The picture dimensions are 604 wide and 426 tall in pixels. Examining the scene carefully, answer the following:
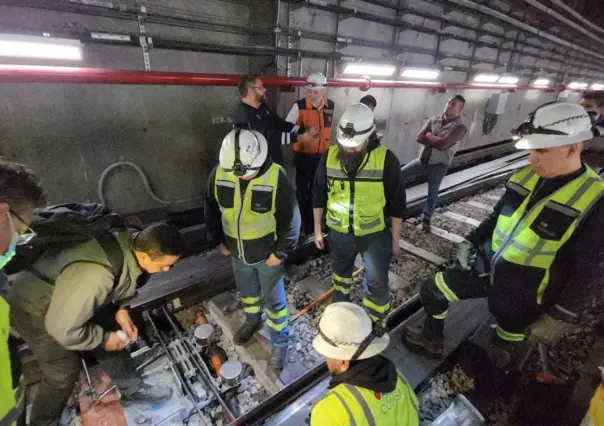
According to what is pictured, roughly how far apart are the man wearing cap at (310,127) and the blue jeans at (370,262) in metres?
2.04

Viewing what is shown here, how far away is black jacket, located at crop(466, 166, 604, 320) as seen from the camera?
183 centimetres

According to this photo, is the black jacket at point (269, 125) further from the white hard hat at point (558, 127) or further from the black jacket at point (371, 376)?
the black jacket at point (371, 376)

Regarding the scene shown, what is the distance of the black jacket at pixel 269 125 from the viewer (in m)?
3.96

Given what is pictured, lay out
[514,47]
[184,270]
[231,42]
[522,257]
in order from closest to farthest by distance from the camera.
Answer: [522,257] → [184,270] → [231,42] → [514,47]

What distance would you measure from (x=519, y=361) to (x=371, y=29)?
20.8 feet

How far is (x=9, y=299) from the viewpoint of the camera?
6.30ft

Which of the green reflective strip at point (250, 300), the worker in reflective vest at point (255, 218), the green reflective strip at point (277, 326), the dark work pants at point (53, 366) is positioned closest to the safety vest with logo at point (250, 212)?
the worker in reflective vest at point (255, 218)

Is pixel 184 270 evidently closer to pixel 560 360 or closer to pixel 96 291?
pixel 96 291

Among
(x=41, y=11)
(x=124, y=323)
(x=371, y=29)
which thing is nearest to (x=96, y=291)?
(x=124, y=323)

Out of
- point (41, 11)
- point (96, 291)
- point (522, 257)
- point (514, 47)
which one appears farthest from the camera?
point (514, 47)

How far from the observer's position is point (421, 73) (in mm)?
7988

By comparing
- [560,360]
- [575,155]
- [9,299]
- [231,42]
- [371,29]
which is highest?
[371,29]

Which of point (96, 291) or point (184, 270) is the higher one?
point (96, 291)

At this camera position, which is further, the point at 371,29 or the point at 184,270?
the point at 371,29
